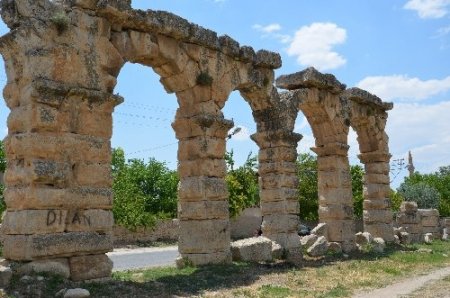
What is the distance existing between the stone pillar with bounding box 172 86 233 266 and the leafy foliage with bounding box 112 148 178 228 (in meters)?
14.2

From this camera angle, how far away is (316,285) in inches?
367

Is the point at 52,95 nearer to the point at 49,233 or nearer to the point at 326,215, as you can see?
the point at 49,233

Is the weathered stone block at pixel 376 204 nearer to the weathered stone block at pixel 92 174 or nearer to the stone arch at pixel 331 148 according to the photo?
the stone arch at pixel 331 148

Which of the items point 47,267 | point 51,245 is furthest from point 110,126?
point 47,267

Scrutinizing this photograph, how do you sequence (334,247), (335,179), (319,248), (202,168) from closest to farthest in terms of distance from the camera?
(202,168) → (319,248) → (334,247) → (335,179)

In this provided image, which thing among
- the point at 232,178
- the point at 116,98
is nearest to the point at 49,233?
the point at 116,98

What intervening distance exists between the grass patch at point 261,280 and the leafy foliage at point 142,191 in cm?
1322

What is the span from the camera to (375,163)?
58.5 ft

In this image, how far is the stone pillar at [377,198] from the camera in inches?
686

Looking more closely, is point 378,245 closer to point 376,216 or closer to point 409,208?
point 376,216

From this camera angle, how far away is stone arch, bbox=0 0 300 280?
25.3 feet

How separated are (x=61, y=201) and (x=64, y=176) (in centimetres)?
37

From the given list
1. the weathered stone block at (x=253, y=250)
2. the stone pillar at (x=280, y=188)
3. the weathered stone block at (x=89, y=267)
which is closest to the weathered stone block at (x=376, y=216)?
the stone pillar at (x=280, y=188)

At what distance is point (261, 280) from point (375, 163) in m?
9.50
